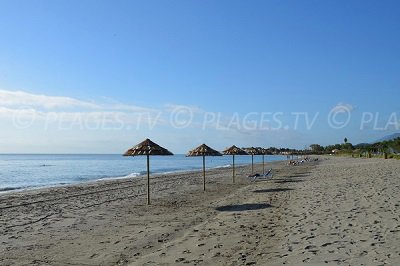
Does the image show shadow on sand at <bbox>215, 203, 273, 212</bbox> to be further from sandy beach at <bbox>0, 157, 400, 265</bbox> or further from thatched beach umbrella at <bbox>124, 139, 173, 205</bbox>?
thatched beach umbrella at <bbox>124, 139, 173, 205</bbox>

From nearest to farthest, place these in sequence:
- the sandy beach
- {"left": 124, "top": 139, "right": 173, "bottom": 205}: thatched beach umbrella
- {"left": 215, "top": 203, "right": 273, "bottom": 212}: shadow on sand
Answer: the sandy beach
{"left": 215, "top": 203, "right": 273, "bottom": 212}: shadow on sand
{"left": 124, "top": 139, "right": 173, "bottom": 205}: thatched beach umbrella

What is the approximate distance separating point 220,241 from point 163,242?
105 centimetres

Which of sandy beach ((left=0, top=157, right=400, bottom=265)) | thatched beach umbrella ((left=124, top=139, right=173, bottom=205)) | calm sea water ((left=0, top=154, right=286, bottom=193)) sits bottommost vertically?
sandy beach ((left=0, top=157, right=400, bottom=265))

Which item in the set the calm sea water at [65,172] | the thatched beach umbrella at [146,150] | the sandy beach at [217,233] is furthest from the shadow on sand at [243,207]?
the calm sea water at [65,172]

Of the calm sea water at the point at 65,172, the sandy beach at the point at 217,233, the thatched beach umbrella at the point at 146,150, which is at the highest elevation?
the thatched beach umbrella at the point at 146,150

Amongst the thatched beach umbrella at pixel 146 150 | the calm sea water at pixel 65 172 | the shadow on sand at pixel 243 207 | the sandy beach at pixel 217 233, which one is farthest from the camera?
the calm sea water at pixel 65 172

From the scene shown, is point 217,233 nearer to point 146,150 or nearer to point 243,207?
point 243,207

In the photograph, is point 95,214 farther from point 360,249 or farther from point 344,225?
point 360,249

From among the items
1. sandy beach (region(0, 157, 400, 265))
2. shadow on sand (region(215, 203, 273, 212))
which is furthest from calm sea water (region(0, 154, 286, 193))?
shadow on sand (region(215, 203, 273, 212))

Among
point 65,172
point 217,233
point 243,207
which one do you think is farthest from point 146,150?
point 65,172

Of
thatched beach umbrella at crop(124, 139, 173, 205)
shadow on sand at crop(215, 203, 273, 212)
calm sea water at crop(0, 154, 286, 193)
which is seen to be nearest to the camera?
shadow on sand at crop(215, 203, 273, 212)

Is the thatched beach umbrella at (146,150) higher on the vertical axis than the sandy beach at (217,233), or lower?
higher

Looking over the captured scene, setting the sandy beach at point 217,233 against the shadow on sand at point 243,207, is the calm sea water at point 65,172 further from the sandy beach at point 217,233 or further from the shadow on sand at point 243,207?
the shadow on sand at point 243,207

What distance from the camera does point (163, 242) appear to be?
281 inches
